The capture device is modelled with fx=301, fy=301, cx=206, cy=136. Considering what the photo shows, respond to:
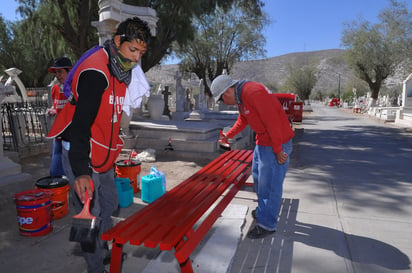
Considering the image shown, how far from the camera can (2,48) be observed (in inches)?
1221

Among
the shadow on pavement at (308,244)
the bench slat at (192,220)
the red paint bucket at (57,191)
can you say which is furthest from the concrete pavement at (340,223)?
the red paint bucket at (57,191)

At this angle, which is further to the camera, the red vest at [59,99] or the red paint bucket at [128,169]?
the red paint bucket at [128,169]

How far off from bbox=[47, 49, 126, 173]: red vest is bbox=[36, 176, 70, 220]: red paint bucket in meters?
1.73

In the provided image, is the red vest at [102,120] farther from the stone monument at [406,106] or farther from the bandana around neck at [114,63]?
the stone monument at [406,106]

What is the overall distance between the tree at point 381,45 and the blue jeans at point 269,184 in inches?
1236

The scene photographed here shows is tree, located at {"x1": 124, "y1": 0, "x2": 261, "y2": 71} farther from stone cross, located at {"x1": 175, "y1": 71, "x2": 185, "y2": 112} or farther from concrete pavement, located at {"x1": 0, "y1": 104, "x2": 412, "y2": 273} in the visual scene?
concrete pavement, located at {"x1": 0, "y1": 104, "x2": 412, "y2": 273}

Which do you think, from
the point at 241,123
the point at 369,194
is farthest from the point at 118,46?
the point at 369,194

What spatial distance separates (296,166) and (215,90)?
13.4 feet

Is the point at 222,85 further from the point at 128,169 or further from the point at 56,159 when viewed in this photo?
the point at 56,159

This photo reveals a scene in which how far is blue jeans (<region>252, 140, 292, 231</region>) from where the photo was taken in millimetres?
3047

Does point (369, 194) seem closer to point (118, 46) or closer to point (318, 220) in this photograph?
point (318, 220)

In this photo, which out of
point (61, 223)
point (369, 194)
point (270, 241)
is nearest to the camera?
point (270, 241)

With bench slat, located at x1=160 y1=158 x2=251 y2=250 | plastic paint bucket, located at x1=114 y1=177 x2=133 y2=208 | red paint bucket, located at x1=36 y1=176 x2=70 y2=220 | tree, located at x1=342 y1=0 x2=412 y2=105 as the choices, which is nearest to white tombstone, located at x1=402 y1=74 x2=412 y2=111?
tree, located at x1=342 y1=0 x2=412 y2=105

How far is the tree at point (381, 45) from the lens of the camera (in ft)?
95.4
